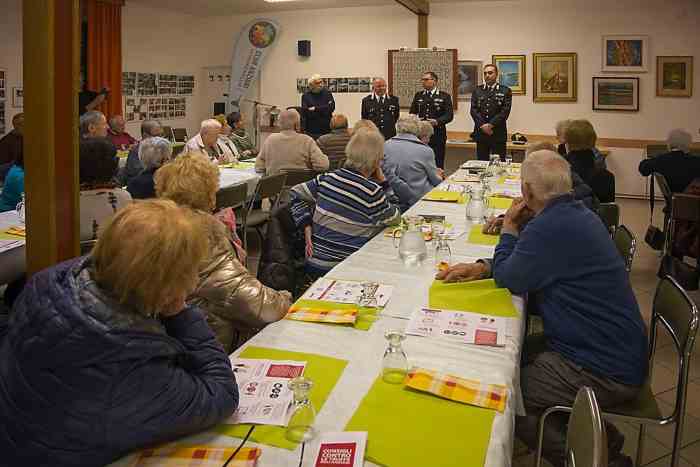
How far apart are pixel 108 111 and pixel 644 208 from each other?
834 centimetres

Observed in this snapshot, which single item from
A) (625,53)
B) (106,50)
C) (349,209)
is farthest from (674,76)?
(106,50)

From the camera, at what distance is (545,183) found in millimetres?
2350

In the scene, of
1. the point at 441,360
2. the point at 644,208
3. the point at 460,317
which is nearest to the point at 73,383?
the point at 441,360

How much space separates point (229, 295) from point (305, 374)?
627mm

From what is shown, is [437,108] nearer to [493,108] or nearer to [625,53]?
[493,108]

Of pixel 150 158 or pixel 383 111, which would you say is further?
pixel 383 111

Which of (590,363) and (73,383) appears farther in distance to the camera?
(590,363)

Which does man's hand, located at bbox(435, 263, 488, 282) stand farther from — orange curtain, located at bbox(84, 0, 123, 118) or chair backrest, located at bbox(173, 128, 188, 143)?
chair backrest, located at bbox(173, 128, 188, 143)

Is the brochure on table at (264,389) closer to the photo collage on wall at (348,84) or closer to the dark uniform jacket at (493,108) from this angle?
the dark uniform jacket at (493,108)

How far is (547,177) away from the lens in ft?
7.67

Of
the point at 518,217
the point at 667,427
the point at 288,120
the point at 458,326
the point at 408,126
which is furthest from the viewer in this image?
the point at 288,120

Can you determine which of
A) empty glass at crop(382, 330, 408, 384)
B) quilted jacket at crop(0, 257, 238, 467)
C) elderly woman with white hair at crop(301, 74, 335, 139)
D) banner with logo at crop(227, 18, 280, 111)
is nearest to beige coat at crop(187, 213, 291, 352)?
empty glass at crop(382, 330, 408, 384)

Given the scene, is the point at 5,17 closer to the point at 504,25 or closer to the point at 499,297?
the point at 504,25

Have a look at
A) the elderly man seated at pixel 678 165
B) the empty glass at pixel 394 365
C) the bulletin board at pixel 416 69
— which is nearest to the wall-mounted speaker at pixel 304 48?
the bulletin board at pixel 416 69
